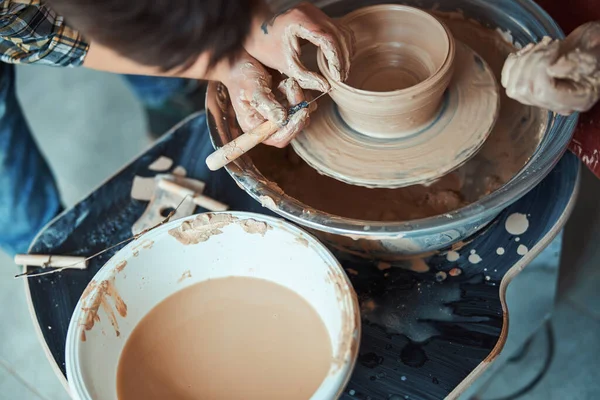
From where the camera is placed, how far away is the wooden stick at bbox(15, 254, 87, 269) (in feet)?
4.66

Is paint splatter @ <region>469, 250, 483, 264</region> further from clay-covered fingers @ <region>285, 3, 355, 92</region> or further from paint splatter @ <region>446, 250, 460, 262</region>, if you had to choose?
clay-covered fingers @ <region>285, 3, 355, 92</region>

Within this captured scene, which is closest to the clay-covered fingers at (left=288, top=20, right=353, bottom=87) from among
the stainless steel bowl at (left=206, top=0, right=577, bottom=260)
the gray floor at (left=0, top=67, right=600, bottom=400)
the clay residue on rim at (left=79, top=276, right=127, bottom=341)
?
the stainless steel bowl at (left=206, top=0, right=577, bottom=260)

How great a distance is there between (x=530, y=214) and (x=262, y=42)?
738 millimetres

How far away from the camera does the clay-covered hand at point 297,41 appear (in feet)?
4.08

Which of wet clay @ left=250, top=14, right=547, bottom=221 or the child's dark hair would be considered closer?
the child's dark hair

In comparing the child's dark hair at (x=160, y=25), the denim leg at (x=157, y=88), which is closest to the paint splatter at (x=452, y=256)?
the child's dark hair at (x=160, y=25)

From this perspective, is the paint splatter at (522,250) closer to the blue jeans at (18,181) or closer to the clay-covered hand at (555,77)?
the clay-covered hand at (555,77)

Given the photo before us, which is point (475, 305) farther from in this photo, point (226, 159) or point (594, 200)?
point (594, 200)

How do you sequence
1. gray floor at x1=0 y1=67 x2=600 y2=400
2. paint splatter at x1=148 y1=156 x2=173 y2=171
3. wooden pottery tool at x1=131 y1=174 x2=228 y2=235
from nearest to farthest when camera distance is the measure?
wooden pottery tool at x1=131 y1=174 x2=228 y2=235 < paint splatter at x1=148 y1=156 x2=173 y2=171 < gray floor at x1=0 y1=67 x2=600 y2=400

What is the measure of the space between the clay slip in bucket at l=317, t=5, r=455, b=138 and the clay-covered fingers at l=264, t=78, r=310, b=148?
0.07 metres

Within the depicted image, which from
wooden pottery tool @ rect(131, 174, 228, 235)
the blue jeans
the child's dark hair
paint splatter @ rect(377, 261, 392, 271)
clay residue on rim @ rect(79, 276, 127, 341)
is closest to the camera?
the child's dark hair

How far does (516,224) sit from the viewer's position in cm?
139

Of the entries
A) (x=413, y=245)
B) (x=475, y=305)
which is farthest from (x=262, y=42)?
(x=475, y=305)

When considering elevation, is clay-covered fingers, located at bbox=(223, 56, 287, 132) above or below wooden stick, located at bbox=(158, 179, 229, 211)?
above
